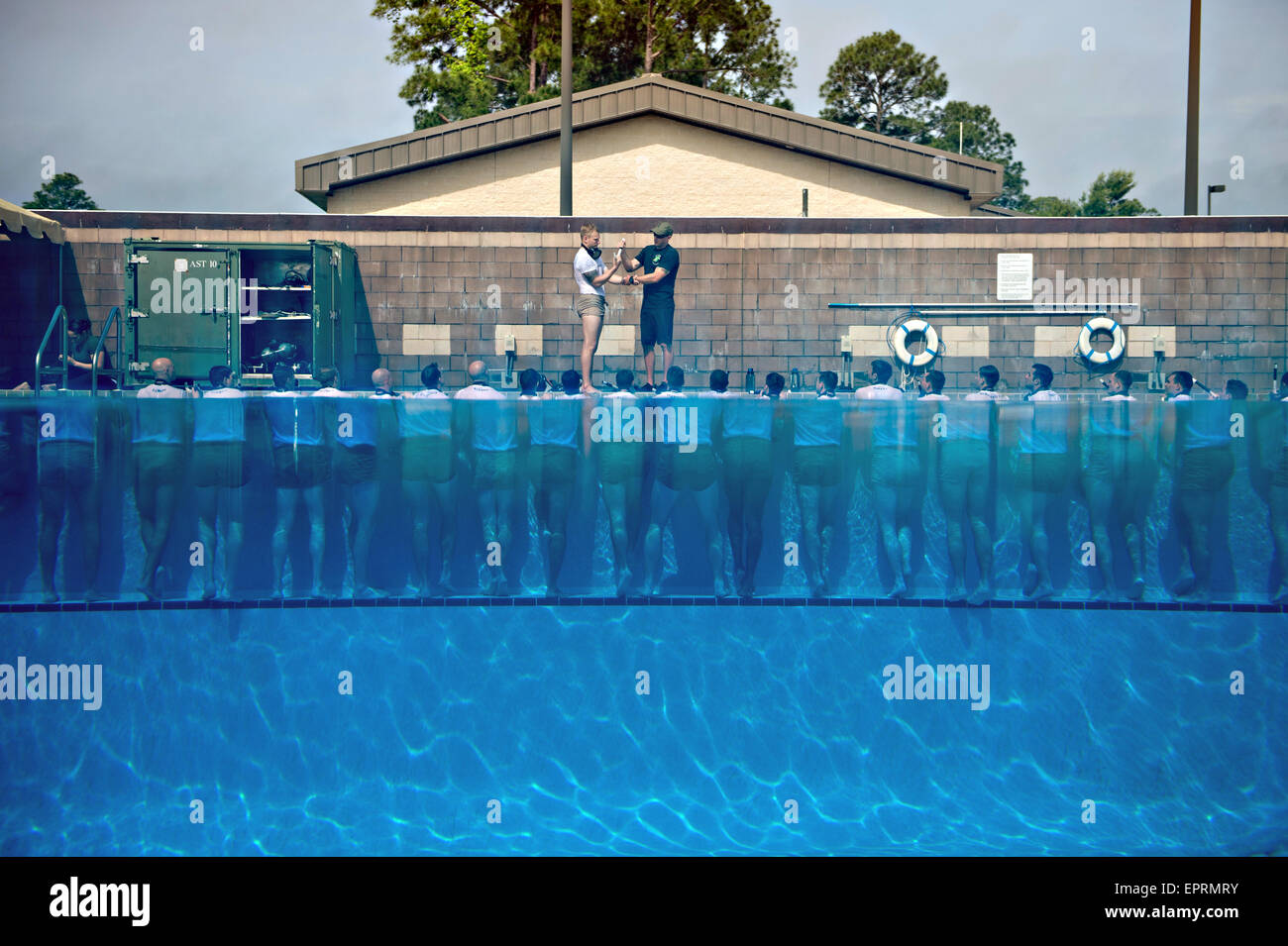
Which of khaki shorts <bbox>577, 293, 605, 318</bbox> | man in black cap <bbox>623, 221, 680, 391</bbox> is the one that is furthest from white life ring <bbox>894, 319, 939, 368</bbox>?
khaki shorts <bbox>577, 293, 605, 318</bbox>

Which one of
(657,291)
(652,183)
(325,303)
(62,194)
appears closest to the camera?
(657,291)

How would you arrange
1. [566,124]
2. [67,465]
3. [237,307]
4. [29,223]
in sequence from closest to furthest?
[67,465], [29,223], [237,307], [566,124]

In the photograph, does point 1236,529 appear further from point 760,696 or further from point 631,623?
point 631,623

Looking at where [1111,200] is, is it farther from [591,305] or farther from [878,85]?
[591,305]

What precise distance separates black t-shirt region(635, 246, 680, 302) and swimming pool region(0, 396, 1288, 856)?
5440 mm

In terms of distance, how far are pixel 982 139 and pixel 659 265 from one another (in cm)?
5692

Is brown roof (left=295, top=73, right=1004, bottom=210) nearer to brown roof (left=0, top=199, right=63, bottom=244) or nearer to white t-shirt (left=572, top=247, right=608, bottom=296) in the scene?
brown roof (left=0, top=199, right=63, bottom=244)

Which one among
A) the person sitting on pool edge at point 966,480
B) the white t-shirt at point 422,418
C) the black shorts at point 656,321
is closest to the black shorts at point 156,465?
the white t-shirt at point 422,418

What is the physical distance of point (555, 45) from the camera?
3481 cm

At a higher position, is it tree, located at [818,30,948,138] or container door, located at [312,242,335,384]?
tree, located at [818,30,948,138]

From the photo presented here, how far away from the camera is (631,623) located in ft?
24.4

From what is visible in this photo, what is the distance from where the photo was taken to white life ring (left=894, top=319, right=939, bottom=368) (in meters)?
13.9

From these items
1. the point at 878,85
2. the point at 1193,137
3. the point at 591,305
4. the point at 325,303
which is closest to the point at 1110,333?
the point at 1193,137
